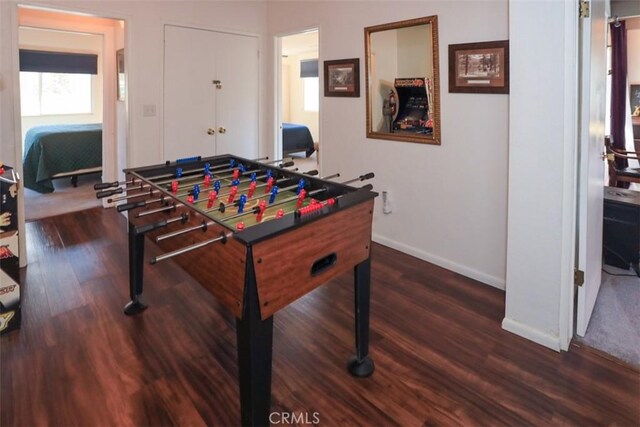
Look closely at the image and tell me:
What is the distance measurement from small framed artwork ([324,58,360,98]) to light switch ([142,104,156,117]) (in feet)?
5.36

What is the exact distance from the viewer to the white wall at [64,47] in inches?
256

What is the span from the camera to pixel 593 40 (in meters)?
1.93

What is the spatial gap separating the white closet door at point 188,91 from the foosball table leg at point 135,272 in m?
1.80

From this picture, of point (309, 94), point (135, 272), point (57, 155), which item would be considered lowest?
point (135, 272)

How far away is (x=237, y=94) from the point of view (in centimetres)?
433

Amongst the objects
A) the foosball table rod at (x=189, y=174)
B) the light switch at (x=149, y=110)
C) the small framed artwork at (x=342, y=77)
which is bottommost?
the foosball table rod at (x=189, y=174)

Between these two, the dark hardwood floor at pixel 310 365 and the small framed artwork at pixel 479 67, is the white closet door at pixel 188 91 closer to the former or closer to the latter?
the dark hardwood floor at pixel 310 365

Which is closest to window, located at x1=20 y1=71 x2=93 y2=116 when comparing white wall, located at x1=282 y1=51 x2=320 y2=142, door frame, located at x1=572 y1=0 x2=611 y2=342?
white wall, located at x1=282 y1=51 x2=320 y2=142

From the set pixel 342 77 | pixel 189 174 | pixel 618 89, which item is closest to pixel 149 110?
pixel 189 174

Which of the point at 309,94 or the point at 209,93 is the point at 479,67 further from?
the point at 309,94

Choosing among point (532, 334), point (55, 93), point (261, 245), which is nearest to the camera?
point (261, 245)

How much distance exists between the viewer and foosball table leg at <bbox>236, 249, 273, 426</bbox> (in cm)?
129

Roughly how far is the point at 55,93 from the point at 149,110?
5.13m

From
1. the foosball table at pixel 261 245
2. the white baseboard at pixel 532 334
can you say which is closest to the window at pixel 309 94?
the foosball table at pixel 261 245
